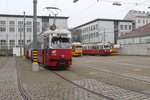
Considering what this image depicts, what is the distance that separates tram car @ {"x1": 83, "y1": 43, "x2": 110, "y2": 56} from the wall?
6.35 metres

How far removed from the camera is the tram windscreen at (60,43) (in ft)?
50.9

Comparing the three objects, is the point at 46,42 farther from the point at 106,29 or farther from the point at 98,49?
the point at 106,29

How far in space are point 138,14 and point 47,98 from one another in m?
97.1

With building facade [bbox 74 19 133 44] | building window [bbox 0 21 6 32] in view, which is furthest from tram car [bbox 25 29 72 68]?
building facade [bbox 74 19 133 44]

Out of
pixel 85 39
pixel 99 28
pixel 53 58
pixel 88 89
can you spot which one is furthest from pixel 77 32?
pixel 88 89

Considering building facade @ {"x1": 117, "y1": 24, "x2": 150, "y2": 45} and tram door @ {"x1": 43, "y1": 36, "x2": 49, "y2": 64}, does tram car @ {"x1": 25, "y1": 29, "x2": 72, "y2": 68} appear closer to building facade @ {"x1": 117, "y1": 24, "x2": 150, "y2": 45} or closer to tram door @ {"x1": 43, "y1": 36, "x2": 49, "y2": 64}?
tram door @ {"x1": 43, "y1": 36, "x2": 49, "y2": 64}

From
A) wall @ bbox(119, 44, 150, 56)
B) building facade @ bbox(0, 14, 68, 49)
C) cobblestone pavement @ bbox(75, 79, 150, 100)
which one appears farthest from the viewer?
building facade @ bbox(0, 14, 68, 49)

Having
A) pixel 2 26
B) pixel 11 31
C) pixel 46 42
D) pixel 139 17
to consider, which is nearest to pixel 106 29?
pixel 139 17

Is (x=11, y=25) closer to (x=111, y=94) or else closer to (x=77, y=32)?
(x=77, y=32)

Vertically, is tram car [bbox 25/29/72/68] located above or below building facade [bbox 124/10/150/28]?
below

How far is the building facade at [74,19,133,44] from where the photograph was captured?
83.2m

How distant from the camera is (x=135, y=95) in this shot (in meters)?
7.27

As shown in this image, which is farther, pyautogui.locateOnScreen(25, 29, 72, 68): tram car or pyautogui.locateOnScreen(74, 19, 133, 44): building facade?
pyautogui.locateOnScreen(74, 19, 133, 44): building facade

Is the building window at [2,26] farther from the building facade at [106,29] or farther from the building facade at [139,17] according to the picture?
the building facade at [139,17]
